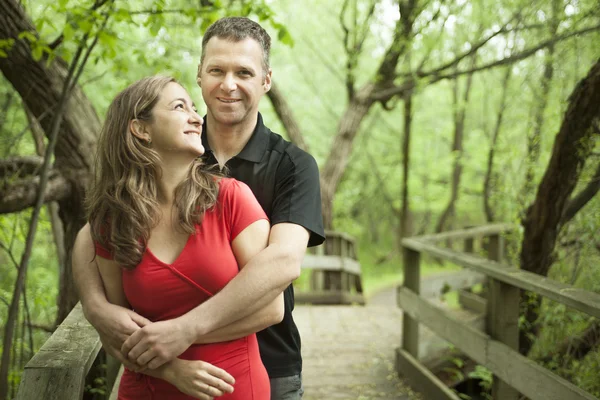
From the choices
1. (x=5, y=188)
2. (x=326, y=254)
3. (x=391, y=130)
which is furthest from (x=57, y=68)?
(x=391, y=130)

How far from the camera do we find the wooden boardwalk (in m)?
4.90

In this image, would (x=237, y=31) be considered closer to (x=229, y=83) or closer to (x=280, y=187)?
(x=229, y=83)

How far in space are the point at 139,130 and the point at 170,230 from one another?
306 millimetres

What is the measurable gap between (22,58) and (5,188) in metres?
0.95

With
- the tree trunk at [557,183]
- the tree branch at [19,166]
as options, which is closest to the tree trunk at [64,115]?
the tree branch at [19,166]

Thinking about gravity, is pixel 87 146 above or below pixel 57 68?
below

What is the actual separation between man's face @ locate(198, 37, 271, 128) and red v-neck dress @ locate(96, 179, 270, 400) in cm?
46

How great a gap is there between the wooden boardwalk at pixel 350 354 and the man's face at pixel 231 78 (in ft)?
10.5

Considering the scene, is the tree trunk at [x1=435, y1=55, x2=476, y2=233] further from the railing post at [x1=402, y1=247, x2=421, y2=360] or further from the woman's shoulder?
the woman's shoulder

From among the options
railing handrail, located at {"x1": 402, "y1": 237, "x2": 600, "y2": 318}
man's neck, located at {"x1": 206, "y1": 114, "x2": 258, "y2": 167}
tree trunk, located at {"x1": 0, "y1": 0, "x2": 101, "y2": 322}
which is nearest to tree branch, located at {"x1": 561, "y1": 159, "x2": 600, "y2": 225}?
railing handrail, located at {"x1": 402, "y1": 237, "x2": 600, "y2": 318}

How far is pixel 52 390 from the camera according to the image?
5.57 feet

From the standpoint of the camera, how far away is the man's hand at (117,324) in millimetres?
1611

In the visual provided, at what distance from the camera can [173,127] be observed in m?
1.68

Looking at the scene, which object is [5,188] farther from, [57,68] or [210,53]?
[210,53]
